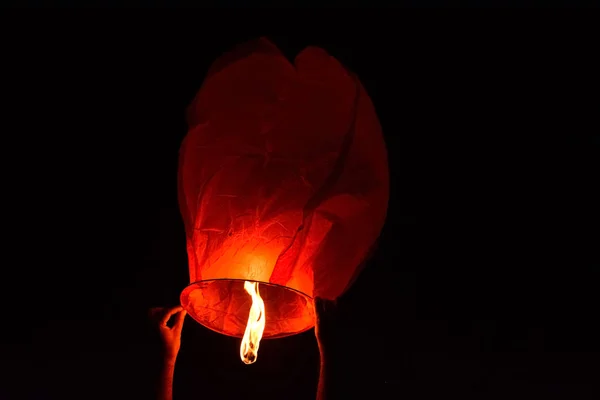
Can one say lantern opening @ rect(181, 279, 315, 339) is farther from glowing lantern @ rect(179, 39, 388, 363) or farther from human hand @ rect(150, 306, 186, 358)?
human hand @ rect(150, 306, 186, 358)

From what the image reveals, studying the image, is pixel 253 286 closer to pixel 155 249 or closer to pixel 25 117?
pixel 155 249

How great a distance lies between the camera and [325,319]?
1.32 m

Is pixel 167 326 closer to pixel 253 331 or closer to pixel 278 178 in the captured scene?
pixel 253 331

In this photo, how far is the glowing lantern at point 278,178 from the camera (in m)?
1.24

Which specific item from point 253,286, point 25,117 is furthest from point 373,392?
point 25,117

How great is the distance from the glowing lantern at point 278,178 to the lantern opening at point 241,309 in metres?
0.01

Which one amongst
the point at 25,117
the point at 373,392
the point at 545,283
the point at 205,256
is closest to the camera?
the point at 205,256

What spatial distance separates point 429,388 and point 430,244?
0.49 m

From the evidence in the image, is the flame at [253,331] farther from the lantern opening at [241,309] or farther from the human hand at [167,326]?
the human hand at [167,326]

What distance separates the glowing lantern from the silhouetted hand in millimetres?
20

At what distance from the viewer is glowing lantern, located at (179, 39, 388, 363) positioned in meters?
1.24

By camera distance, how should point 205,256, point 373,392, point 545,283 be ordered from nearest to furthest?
point 205,256, point 373,392, point 545,283

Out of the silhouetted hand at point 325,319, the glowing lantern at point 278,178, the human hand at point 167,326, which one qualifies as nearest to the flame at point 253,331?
the glowing lantern at point 278,178

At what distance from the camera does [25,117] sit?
7.72 feet
